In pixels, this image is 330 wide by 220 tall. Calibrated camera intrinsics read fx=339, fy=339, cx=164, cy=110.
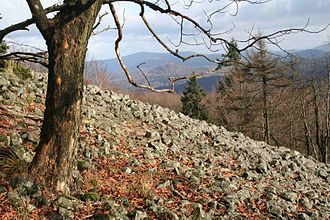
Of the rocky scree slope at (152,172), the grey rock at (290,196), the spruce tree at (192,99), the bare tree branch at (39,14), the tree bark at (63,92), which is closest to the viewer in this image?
the bare tree branch at (39,14)

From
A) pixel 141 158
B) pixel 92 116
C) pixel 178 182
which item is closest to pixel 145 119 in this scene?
pixel 92 116

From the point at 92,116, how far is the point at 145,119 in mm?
1830

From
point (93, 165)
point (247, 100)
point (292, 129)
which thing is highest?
point (93, 165)

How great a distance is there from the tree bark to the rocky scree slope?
32cm

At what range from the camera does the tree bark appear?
4281mm

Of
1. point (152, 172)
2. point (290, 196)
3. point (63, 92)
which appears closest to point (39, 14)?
point (63, 92)

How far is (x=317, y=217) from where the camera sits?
6.60 meters

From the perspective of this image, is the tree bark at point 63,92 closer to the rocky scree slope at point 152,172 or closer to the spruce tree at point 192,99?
the rocky scree slope at point 152,172

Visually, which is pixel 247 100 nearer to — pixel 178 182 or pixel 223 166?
pixel 223 166

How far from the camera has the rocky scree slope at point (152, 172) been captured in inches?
182

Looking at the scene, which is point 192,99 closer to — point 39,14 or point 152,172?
point 152,172

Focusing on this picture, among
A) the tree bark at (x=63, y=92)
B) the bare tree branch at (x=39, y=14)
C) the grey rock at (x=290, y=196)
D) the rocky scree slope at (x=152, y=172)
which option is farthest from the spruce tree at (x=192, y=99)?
the bare tree branch at (x=39, y=14)

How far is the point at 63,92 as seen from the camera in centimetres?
431

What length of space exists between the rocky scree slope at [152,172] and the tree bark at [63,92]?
0.32m
